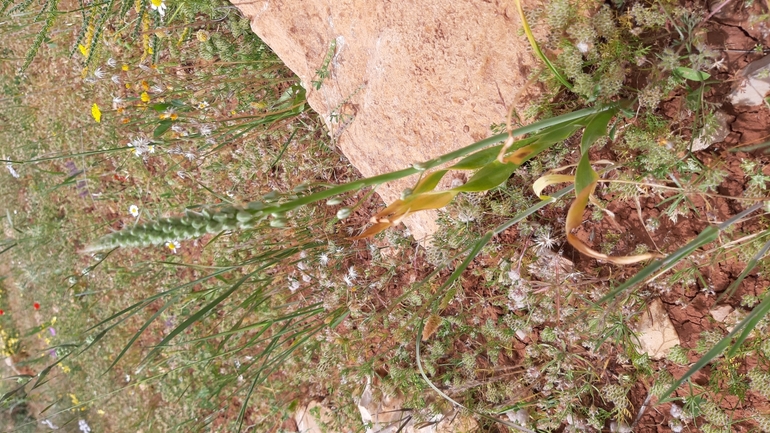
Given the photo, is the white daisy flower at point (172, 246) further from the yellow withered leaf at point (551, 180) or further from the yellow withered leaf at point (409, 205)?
the yellow withered leaf at point (551, 180)

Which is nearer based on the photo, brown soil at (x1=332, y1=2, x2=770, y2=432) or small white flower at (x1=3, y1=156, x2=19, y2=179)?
brown soil at (x1=332, y1=2, x2=770, y2=432)

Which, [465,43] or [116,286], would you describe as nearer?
[465,43]

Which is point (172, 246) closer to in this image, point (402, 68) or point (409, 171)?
point (402, 68)

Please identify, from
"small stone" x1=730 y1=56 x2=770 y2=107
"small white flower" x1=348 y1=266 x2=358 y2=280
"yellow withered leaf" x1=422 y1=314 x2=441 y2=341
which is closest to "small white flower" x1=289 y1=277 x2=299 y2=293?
"small white flower" x1=348 y1=266 x2=358 y2=280

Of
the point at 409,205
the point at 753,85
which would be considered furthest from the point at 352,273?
the point at 753,85

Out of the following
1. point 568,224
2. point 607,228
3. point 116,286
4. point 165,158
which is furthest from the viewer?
point 116,286

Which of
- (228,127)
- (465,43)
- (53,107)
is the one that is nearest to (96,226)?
(53,107)

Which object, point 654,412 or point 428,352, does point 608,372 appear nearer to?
point 654,412

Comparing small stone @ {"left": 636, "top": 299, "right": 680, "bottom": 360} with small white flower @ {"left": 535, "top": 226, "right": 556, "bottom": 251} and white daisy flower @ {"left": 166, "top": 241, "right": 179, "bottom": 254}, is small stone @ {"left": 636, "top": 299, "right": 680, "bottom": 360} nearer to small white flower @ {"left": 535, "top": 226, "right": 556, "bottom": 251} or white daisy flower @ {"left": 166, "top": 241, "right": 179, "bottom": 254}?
small white flower @ {"left": 535, "top": 226, "right": 556, "bottom": 251}
